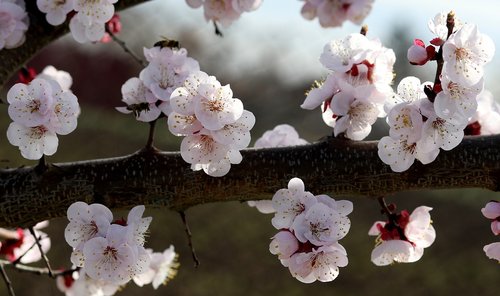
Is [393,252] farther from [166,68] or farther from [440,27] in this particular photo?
[166,68]

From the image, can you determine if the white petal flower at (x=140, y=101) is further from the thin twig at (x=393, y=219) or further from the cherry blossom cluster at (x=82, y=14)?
the thin twig at (x=393, y=219)

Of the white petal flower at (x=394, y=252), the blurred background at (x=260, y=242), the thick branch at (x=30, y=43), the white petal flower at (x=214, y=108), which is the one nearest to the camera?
the white petal flower at (x=214, y=108)

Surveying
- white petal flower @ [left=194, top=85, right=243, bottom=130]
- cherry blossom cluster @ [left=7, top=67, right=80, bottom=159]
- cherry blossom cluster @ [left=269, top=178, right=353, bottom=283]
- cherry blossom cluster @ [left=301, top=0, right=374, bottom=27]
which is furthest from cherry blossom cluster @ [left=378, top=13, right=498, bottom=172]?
cherry blossom cluster @ [left=301, top=0, right=374, bottom=27]

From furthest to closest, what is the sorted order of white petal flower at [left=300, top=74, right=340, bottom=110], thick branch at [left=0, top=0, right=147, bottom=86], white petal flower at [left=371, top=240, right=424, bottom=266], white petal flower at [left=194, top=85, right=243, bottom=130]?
thick branch at [left=0, top=0, right=147, bottom=86] < white petal flower at [left=371, top=240, right=424, bottom=266] < white petal flower at [left=300, top=74, right=340, bottom=110] < white petal flower at [left=194, top=85, right=243, bottom=130]

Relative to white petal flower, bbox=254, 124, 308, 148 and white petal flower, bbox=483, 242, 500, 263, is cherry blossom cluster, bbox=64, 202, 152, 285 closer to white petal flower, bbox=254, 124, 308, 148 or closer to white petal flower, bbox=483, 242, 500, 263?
white petal flower, bbox=254, 124, 308, 148

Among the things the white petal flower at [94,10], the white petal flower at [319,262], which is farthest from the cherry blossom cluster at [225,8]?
the white petal flower at [319,262]

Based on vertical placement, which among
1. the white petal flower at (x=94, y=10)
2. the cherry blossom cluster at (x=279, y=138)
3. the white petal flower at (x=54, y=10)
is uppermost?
the white petal flower at (x=94, y=10)
